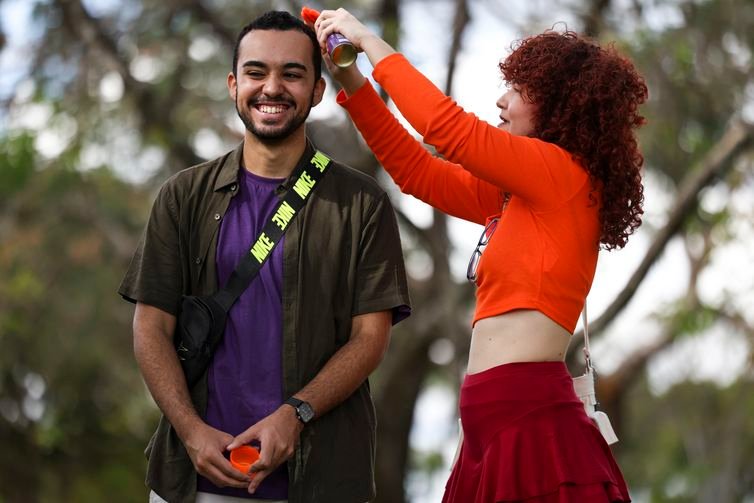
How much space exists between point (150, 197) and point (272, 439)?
12.1 m

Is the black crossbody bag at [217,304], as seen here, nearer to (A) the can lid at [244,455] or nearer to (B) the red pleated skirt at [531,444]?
(A) the can lid at [244,455]

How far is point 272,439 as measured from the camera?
12.2 ft

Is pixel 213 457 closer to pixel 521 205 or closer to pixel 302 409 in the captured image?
pixel 302 409

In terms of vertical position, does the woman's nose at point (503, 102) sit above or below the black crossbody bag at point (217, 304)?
above

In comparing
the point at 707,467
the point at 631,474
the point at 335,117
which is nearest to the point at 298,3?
the point at 335,117

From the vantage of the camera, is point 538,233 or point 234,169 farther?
point 234,169

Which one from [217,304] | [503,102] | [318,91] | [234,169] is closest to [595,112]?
[503,102]

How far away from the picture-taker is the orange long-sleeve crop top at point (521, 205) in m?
3.64

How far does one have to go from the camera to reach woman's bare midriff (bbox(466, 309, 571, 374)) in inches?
145

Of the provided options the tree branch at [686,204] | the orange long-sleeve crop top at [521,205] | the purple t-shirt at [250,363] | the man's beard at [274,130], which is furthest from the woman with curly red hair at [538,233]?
the tree branch at [686,204]

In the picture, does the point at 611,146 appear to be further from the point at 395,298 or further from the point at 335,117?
the point at 335,117

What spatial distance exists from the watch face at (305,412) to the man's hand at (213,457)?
21 cm

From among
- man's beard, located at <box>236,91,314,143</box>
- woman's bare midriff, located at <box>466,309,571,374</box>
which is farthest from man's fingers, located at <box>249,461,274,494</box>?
man's beard, located at <box>236,91,314,143</box>

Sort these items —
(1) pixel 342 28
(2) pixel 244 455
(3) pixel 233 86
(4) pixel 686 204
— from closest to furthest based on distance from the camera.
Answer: (2) pixel 244 455 → (1) pixel 342 28 → (3) pixel 233 86 → (4) pixel 686 204
